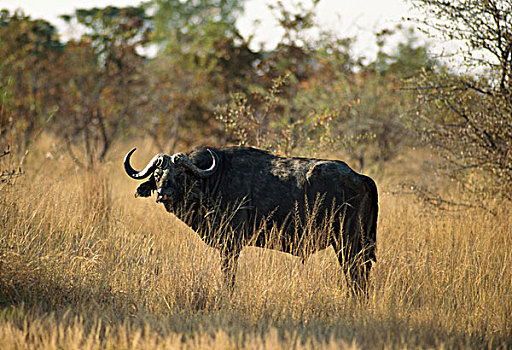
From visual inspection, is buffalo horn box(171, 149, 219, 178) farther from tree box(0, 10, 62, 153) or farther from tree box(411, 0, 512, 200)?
tree box(0, 10, 62, 153)

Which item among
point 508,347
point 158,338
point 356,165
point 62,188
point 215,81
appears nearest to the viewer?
point 158,338

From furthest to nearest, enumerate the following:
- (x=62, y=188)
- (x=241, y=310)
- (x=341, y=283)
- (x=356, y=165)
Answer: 1. (x=356, y=165)
2. (x=62, y=188)
3. (x=341, y=283)
4. (x=241, y=310)

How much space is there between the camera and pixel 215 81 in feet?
44.7

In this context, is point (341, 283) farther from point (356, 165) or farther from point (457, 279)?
point (356, 165)

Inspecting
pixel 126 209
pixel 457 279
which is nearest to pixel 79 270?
pixel 126 209

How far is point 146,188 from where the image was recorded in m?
5.75

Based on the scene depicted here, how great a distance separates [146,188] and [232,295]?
5.11 ft

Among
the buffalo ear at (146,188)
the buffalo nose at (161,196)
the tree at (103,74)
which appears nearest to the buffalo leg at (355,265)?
the buffalo nose at (161,196)

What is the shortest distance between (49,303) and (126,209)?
10.7 ft

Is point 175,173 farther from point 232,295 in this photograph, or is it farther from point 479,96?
point 479,96

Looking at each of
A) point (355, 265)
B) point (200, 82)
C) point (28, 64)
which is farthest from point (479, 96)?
point (28, 64)

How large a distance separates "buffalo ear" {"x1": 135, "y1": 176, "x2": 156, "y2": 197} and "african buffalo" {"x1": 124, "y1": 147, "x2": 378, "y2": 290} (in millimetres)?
10

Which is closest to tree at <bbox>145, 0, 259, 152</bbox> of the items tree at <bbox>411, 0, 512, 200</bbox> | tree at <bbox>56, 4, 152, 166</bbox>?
tree at <bbox>56, 4, 152, 166</bbox>

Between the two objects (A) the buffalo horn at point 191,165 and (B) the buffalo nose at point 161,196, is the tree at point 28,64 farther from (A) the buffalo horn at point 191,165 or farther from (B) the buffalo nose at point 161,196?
(B) the buffalo nose at point 161,196
